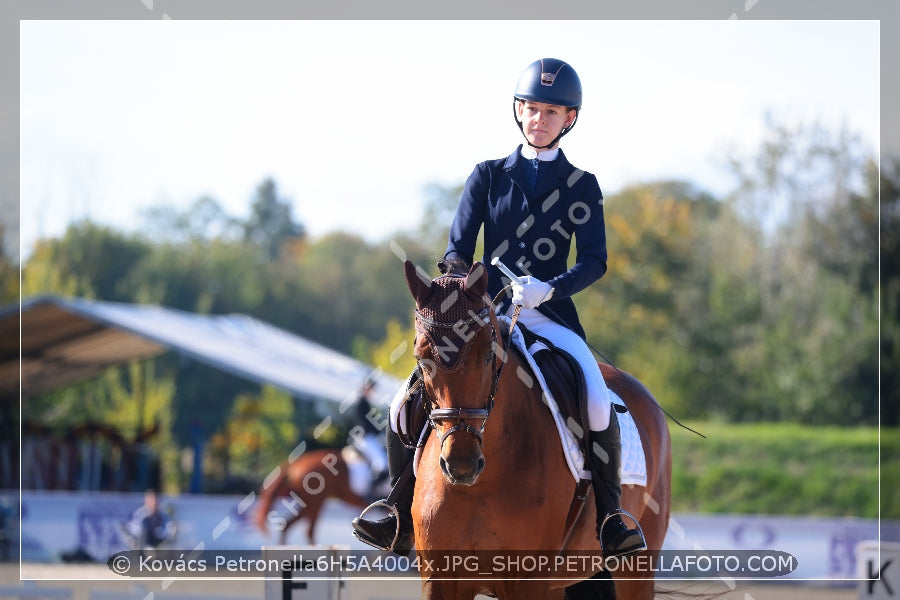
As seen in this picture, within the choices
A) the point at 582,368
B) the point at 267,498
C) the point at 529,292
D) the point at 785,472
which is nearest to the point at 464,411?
the point at 529,292

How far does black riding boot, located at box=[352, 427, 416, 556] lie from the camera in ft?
17.5

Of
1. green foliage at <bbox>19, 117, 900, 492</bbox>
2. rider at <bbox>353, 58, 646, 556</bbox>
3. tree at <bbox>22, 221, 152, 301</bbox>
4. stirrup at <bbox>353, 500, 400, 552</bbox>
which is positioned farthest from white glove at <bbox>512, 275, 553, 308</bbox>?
tree at <bbox>22, 221, 152, 301</bbox>

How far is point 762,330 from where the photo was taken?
113ft

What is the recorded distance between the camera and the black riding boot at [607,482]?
5.30 metres

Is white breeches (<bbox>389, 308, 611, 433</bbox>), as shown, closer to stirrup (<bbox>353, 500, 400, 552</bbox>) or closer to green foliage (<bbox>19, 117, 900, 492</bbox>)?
stirrup (<bbox>353, 500, 400, 552</bbox>)

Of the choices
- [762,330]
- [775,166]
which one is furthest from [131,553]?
[775,166]

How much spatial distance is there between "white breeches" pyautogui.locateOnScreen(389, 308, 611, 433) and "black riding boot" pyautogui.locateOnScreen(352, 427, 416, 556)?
0.50 ft

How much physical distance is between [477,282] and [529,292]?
1.59 ft

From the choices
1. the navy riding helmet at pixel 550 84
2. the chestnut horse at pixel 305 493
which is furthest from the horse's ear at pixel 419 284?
the chestnut horse at pixel 305 493

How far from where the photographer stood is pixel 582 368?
5.47 metres

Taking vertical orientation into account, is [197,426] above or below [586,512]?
below

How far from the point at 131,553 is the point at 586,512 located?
36.6 feet

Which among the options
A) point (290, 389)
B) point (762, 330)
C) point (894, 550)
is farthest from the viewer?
point (762, 330)

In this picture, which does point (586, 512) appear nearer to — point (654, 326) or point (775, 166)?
point (654, 326)
